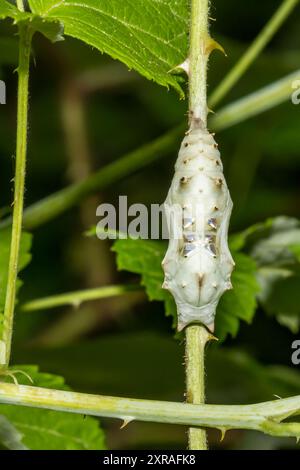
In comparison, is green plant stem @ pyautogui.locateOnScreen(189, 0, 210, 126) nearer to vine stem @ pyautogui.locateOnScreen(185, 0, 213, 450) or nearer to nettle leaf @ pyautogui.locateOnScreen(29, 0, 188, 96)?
vine stem @ pyautogui.locateOnScreen(185, 0, 213, 450)

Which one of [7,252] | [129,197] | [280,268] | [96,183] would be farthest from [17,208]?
[129,197]

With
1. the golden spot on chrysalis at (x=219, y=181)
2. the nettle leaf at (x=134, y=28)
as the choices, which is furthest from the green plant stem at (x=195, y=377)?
the nettle leaf at (x=134, y=28)

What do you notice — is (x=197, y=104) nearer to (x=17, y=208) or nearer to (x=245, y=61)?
(x=17, y=208)

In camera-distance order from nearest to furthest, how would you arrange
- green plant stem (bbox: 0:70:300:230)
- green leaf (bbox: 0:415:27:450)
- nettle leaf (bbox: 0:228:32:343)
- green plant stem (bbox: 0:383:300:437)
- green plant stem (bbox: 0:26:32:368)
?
1. green plant stem (bbox: 0:383:300:437)
2. green plant stem (bbox: 0:26:32:368)
3. green leaf (bbox: 0:415:27:450)
4. nettle leaf (bbox: 0:228:32:343)
5. green plant stem (bbox: 0:70:300:230)

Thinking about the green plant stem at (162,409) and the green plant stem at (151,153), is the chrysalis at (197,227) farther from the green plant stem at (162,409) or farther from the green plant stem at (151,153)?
the green plant stem at (151,153)

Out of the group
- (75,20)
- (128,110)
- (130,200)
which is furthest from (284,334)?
(75,20)

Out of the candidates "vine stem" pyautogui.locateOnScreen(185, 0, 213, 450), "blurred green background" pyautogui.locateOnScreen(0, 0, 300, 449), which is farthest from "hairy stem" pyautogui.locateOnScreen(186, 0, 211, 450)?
"blurred green background" pyautogui.locateOnScreen(0, 0, 300, 449)
